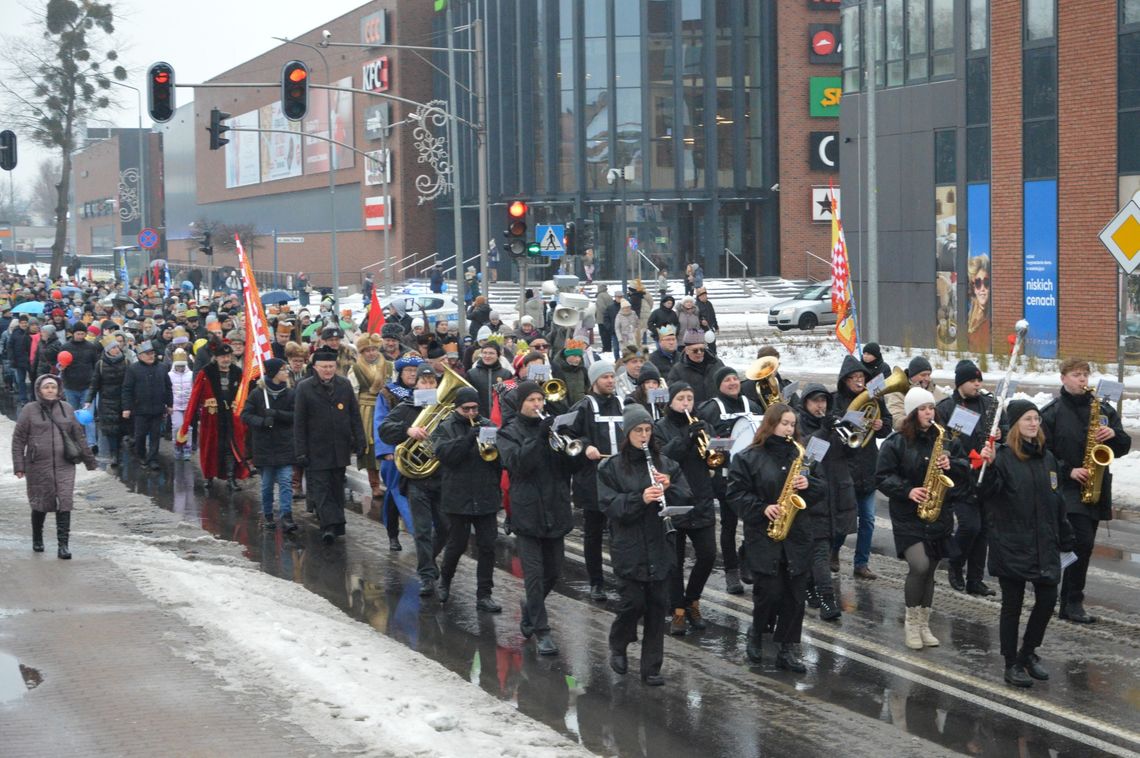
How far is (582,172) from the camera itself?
2410 inches

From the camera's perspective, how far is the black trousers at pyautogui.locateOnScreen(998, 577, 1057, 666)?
876 cm

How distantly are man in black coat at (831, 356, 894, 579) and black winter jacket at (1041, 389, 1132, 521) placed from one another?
147cm

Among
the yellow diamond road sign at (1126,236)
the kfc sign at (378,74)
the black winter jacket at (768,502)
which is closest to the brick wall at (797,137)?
the kfc sign at (378,74)

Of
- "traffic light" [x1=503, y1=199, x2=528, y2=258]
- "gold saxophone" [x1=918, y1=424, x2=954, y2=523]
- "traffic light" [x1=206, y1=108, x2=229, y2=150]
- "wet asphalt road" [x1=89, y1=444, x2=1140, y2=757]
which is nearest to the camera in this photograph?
"wet asphalt road" [x1=89, y1=444, x2=1140, y2=757]

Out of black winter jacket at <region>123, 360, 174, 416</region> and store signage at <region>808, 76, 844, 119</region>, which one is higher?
store signage at <region>808, 76, 844, 119</region>

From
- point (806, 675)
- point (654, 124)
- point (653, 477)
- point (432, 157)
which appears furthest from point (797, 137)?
point (653, 477)

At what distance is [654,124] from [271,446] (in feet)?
154

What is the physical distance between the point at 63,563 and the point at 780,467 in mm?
6513

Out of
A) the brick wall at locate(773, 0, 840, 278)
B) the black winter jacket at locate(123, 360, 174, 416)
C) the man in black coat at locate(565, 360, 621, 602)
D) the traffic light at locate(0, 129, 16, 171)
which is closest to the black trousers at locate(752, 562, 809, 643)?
the man in black coat at locate(565, 360, 621, 602)

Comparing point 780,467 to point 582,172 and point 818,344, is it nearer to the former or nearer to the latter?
point 818,344

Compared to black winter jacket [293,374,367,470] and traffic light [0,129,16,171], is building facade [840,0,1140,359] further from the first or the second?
traffic light [0,129,16,171]

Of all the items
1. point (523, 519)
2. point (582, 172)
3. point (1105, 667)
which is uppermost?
point (582, 172)

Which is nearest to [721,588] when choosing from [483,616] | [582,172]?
[483,616]

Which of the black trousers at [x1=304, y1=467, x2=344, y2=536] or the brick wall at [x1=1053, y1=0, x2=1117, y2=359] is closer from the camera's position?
the black trousers at [x1=304, y1=467, x2=344, y2=536]
